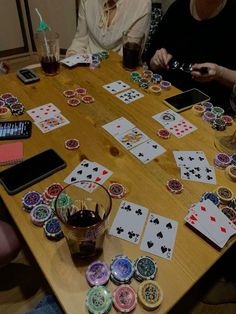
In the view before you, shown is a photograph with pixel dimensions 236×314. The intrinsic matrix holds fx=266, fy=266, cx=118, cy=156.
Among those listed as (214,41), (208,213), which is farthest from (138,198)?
(214,41)

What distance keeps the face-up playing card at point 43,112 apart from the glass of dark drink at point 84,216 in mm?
495

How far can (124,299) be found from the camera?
61cm

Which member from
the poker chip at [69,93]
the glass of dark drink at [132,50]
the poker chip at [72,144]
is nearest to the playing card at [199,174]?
the poker chip at [72,144]

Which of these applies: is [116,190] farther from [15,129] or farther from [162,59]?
[162,59]

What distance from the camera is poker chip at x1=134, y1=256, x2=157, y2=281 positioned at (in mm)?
651

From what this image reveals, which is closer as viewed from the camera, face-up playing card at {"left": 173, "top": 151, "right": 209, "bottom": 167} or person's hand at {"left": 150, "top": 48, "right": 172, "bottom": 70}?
face-up playing card at {"left": 173, "top": 151, "right": 209, "bottom": 167}

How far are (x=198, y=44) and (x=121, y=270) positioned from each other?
1492mm

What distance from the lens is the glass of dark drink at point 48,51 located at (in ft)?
4.56

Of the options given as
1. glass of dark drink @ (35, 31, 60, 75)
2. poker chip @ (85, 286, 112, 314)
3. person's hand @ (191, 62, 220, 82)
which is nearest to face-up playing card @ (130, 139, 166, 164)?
poker chip @ (85, 286, 112, 314)

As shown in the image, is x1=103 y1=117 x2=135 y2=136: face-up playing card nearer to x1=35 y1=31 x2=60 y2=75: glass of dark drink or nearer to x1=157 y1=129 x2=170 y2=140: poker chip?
x1=157 y1=129 x2=170 y2=140: poker chip

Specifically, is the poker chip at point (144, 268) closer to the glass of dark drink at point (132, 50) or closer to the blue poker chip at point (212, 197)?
the blue poker chip at point (212, 197)

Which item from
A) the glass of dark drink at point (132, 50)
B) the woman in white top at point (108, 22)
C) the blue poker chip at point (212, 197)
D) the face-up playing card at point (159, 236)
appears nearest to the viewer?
the face-up playing card at point (159, 236)

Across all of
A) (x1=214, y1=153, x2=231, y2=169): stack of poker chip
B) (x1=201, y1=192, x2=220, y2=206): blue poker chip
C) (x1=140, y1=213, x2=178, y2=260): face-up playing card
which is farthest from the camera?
(x1=214, y1=153, x2=231, y2=169): stack of poker chip

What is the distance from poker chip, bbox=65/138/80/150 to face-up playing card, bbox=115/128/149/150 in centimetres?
16
